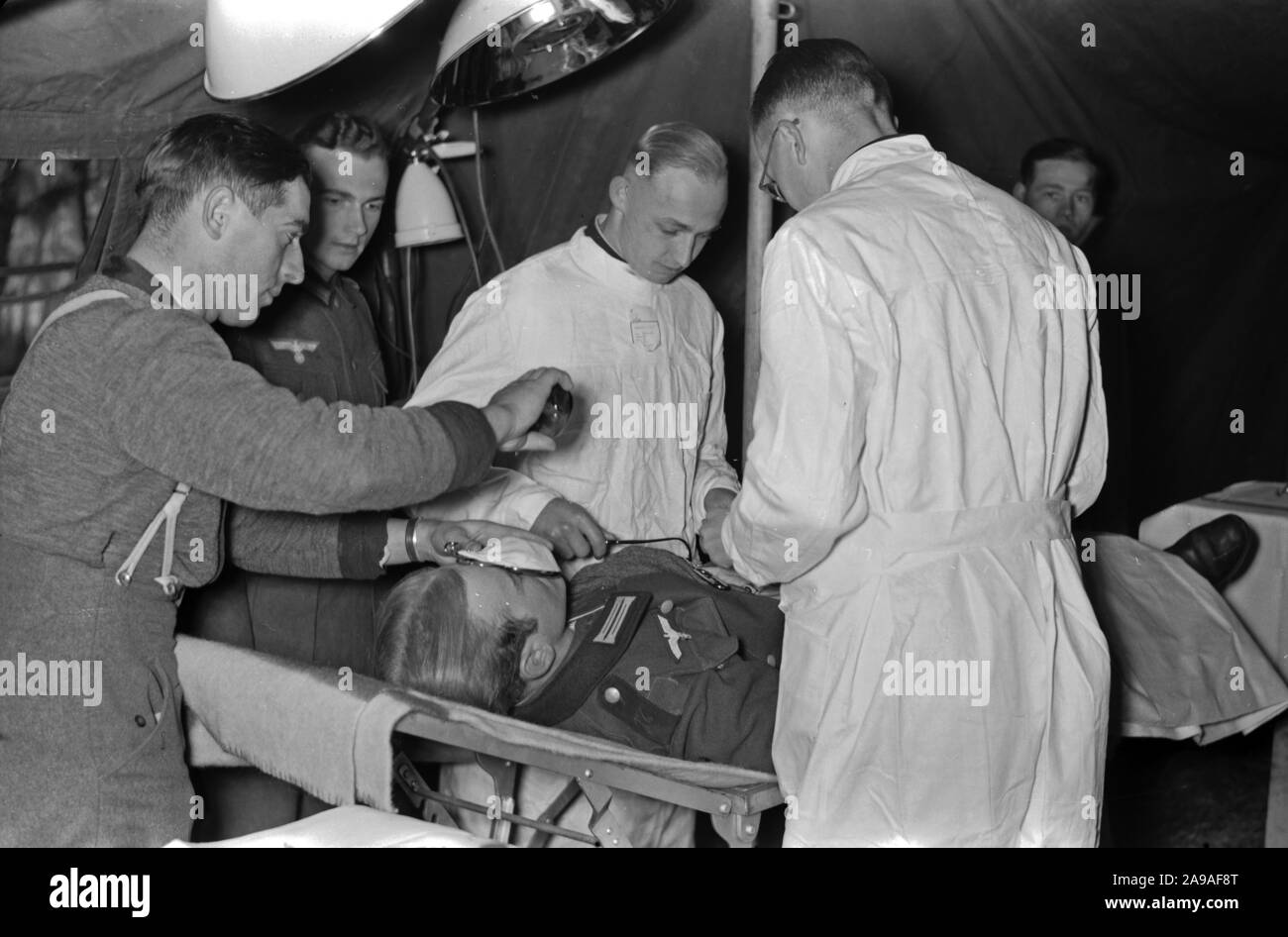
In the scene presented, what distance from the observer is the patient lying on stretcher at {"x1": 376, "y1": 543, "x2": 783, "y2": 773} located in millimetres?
2395

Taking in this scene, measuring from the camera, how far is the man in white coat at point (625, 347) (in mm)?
3078

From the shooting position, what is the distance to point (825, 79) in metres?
2.24

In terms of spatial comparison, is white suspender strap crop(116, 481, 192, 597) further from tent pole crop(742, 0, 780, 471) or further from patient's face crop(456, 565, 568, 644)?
tent pole crop(742, 0, 780, 471)

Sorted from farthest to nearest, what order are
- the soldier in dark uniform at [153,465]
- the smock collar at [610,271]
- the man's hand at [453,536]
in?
1. the smock collar at [610,271]
2. the man's hand at [453,536]
3. the soldier in dark uniform at [153,465]

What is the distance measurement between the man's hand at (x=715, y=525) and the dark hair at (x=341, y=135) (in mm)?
1147

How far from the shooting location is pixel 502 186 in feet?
12.3

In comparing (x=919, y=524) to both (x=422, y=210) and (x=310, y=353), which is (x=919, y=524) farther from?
(x=422, y=210)

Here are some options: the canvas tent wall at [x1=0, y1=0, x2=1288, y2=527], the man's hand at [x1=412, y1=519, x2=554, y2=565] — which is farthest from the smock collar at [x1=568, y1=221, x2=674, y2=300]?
the man's hand at [x1=412, y1=519, x2=554, y2=565]

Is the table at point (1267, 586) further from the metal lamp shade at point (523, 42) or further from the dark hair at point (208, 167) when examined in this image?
the dark hair at point (208, 167)

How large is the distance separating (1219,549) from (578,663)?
1812 mm

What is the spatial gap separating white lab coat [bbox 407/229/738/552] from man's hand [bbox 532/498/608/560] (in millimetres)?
187

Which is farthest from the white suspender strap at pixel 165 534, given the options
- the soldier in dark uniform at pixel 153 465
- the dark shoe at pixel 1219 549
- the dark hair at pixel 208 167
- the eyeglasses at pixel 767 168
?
the dark shoe at pixel 1219 549
